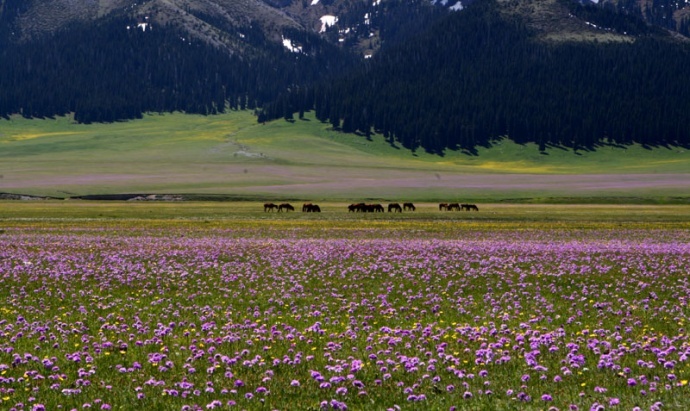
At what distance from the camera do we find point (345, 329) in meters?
14.4

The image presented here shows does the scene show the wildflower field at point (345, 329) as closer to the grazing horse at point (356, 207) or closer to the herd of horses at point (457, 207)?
the grazing horse at point (356, 207)

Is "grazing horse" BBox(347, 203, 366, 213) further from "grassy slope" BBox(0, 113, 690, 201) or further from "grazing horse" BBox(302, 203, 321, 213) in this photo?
"grassy slope" BBox(0, 113, 690, 201)

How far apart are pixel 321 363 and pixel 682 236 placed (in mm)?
32431

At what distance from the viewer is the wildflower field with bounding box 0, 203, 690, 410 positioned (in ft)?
32.2

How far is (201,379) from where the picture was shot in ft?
35.0

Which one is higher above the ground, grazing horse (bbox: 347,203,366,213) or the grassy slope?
the grassy slope

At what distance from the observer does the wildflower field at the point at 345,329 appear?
9820 mm

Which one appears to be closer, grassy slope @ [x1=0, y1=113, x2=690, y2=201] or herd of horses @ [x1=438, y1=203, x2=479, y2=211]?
herd of horses @ [x1=438, y1=203, x2=479, y2=211]

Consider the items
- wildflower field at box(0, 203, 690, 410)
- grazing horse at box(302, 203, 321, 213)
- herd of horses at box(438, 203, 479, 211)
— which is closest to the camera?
wildflower field at box(0, 203, 690, 410)

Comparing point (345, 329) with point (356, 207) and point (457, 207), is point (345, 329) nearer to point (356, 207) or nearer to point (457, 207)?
point (356, 207)

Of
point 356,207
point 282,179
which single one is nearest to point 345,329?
point 356,207

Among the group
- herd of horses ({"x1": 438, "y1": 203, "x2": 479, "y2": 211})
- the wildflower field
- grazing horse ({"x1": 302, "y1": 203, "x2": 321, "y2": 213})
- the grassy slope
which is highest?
the grassy slope

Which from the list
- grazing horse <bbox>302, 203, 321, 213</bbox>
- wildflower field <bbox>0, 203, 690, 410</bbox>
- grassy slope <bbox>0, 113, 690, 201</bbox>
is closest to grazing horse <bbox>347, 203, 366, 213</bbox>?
grazing horse <bbox>302, 203, 321, 213</bbox>

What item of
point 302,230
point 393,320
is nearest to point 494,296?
point 393,320
